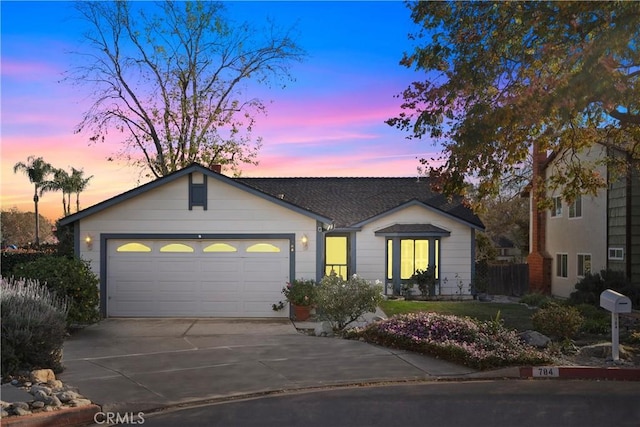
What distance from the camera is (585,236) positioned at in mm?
26859

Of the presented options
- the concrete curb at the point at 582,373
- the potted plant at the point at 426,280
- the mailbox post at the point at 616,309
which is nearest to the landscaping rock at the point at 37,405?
the concrete curb at the point at 582,373

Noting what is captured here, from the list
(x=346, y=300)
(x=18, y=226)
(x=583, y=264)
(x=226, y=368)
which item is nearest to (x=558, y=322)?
(x=346, y=300)

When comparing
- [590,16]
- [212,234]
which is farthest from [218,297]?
[590,16]

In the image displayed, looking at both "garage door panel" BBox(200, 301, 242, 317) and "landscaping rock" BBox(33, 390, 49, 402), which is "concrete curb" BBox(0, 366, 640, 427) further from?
"garage door panel" BBox(200, 301, 242, 317)

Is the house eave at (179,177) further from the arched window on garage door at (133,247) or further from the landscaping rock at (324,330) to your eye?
the landscaping rock at (324,330)

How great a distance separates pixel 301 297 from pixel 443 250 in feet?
33.0

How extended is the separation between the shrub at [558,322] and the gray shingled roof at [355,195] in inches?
463

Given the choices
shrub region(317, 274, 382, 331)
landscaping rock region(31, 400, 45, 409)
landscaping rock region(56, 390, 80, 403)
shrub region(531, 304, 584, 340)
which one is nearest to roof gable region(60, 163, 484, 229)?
shrub region(317, 274, 382, 331)

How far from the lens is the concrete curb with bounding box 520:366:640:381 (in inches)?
425

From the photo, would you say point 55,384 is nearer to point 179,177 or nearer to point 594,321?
point 179,177

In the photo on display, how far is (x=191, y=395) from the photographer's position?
9.30m

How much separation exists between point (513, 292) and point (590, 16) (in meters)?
22.0

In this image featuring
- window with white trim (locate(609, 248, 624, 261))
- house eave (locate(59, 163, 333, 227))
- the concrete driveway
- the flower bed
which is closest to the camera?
the concrete driveway

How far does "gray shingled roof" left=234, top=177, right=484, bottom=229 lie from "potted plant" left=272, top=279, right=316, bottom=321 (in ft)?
26.9
